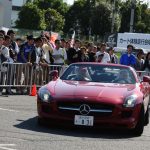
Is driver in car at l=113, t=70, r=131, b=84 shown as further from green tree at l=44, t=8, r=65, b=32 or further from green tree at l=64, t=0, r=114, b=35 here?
green tree at l=64, t=0, r=114, b=35

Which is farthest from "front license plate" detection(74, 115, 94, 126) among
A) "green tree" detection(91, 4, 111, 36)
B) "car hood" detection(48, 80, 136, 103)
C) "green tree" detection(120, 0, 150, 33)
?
"green tree" detection(120, 0, 150, 33)

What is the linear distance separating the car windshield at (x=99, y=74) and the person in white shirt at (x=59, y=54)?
6.42 metres

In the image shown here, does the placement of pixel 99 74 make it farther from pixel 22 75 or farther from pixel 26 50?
pixel 22 75

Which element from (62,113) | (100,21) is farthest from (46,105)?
(100,21)

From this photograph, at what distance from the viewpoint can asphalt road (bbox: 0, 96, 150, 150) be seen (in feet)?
28.5

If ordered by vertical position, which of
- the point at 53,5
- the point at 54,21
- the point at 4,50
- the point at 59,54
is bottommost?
the point at 54,21

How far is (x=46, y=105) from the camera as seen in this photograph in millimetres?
10227

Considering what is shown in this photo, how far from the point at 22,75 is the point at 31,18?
71314mm

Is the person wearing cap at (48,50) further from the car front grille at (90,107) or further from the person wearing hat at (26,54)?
the car front grille at (90,107)

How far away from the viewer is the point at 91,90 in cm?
1048

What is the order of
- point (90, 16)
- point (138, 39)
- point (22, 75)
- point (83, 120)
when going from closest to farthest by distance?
1. point (83, 120)
2. point (22, 75)
3. point (138, 39)
4. point (90, 16)

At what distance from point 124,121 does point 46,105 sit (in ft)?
4.76

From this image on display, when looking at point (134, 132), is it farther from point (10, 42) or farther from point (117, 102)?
point (10, 42)

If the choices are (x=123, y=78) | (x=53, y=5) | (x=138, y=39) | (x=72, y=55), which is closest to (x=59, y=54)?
(x=72, y=55)
